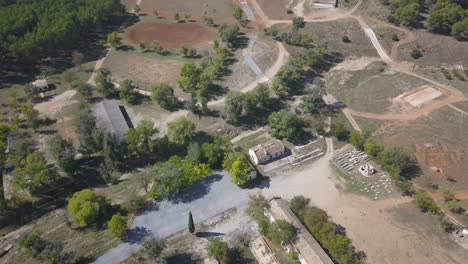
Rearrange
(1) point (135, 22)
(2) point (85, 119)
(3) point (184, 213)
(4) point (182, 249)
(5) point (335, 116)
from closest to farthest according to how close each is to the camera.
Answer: (4) point (182, 249) → (3) point (184, 213) → (2) point (85, 119) → (5) point (335, 116) → (1) point (135, 22)

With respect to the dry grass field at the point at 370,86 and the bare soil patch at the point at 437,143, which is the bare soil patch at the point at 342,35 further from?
the bare soil patch at the point at 437,143

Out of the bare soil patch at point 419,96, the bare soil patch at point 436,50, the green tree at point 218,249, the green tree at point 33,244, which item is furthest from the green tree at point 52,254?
the bare soil patch at point 436,50

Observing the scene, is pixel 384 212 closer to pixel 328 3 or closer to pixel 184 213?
pixel 184 213

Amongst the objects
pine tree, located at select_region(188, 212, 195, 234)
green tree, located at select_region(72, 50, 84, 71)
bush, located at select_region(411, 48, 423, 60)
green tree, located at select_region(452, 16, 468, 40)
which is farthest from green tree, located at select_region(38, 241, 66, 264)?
Answer: green tree, located at select_region(452, 16, 468, 40)

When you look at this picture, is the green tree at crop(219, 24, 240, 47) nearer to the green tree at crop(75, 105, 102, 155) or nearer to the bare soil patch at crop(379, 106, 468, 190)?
the green tree at crop(75, 105, 102, 155)

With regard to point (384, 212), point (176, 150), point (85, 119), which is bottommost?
point (384, 212)

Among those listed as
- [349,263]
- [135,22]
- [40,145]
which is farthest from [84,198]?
[135,22]
